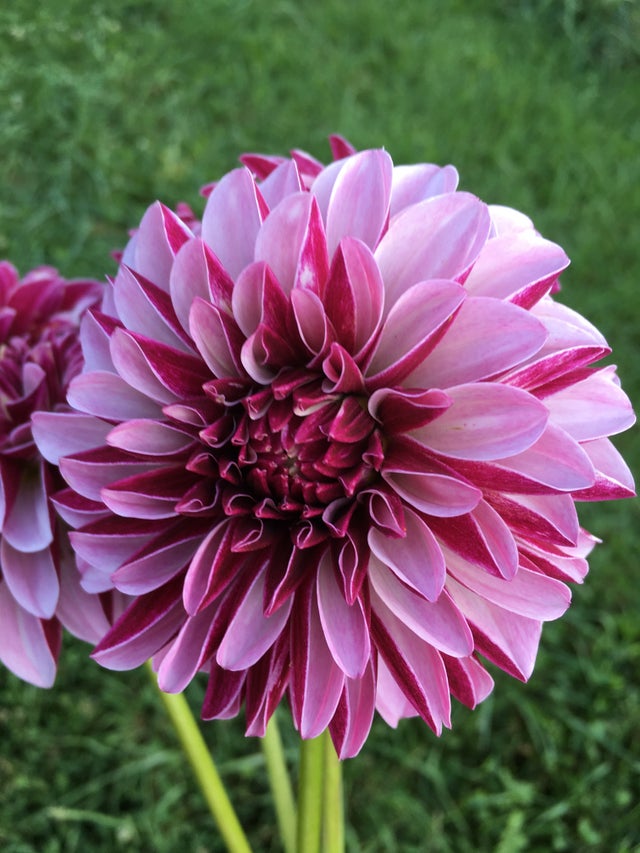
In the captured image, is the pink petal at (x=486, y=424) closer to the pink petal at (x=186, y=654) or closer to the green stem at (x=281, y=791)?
the pink petal at (x=186, y=654)

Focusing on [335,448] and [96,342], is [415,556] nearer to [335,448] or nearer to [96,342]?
[335,448]

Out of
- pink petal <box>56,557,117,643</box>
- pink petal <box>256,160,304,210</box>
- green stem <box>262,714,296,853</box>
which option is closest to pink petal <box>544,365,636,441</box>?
pink petal <box>256,160,304,210</box>

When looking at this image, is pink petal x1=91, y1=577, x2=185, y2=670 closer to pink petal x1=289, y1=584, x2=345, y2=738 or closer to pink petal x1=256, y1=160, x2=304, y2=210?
pink petal x1=289, y1=584, x2=345, y2=738

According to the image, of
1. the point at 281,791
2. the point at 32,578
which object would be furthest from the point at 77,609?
the point at 281,791

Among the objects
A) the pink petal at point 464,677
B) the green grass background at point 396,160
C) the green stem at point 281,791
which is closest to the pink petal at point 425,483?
the pink petal at point 464,677

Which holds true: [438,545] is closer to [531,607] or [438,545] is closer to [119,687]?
[531,607]
